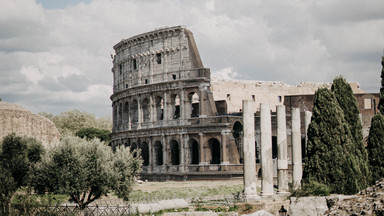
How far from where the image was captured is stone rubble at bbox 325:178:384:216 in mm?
14078

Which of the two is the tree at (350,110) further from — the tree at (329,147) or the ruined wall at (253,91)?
the ruined wall at (253,91)

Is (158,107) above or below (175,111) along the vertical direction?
above

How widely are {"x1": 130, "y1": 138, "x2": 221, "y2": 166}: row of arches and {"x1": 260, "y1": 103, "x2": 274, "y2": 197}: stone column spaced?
18.7 meters

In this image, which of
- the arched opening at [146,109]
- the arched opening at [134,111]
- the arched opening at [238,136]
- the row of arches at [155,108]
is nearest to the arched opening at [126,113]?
the row of arches at [155,108]

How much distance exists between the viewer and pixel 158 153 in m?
49.2

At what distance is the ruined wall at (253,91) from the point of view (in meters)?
55.5

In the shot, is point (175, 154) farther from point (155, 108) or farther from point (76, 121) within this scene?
point (76, 121)

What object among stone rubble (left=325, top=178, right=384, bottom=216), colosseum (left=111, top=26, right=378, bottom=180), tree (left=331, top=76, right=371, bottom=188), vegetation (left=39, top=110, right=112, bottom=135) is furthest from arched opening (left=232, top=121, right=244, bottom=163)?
vegetation (left=39, top=110, right=112, bottom=135)

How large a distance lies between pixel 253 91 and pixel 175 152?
1412 cm

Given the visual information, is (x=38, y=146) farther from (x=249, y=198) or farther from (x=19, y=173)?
(x=249, y=198)

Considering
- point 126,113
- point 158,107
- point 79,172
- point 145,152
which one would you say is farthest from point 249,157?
point 126,113

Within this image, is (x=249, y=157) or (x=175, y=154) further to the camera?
(x=175, y=154)

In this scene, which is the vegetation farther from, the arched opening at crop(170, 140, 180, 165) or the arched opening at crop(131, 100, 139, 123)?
the arched opening at crop(170, 140, 180, 165)

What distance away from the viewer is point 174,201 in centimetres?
2377
